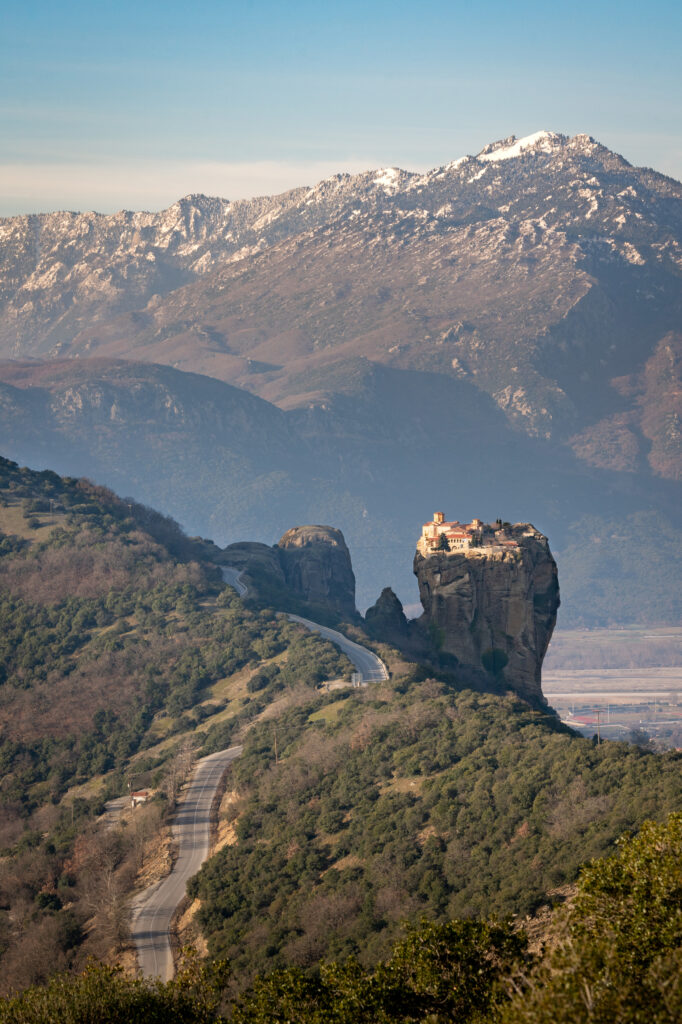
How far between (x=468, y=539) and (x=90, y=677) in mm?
37105

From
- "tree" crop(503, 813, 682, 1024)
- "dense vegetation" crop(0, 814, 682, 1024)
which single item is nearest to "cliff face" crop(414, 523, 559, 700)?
"dense vegetation" crop(0, 814, 682, 1024)

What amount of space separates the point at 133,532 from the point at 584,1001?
134m

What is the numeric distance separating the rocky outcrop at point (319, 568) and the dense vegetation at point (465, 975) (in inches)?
4635

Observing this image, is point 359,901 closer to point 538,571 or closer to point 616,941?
point 616,941

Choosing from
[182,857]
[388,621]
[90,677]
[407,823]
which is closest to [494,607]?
[388,621]

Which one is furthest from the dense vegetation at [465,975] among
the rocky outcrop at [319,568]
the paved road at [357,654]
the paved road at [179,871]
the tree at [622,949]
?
the rocky outcrop at [319,568]

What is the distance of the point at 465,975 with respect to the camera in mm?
48719

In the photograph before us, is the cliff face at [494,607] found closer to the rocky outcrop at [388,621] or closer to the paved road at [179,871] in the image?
the rocky outcrop at [388,621]

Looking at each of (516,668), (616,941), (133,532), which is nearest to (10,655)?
(133,532)

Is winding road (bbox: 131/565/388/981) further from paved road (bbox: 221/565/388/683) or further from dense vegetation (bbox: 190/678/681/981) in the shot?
dense vegetation (bbox: 190/678/681/981)

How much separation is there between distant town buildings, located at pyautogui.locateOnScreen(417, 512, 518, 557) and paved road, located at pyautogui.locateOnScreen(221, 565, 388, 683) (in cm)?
1100

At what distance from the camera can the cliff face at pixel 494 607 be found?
5108 inches

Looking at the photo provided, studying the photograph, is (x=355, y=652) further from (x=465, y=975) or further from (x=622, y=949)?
(x=622, y=949)

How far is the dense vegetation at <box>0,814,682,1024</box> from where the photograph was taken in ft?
143
